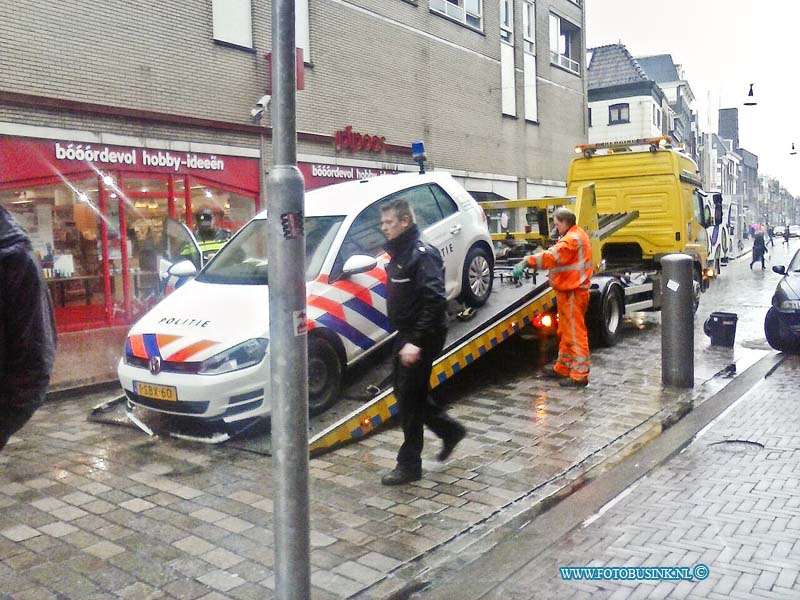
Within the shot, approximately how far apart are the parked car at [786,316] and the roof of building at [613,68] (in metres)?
35.5

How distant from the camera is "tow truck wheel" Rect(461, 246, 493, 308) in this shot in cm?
820

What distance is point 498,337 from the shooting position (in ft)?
26.0

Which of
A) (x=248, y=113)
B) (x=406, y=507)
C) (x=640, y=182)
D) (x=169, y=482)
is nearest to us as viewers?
(x=406, y=507)

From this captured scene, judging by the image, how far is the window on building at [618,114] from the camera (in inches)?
1719

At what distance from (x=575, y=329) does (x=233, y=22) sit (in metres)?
10.2

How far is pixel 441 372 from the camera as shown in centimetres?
704

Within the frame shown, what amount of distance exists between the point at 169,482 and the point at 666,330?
208 inches

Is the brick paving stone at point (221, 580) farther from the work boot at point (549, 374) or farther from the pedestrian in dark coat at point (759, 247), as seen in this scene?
the pedestrian in dark coat at point (759, 247)

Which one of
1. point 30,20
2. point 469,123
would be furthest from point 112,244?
point 469,123

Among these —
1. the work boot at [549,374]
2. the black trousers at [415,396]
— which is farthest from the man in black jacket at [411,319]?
the work boot at [549,374]

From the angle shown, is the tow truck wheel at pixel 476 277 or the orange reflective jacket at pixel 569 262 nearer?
the orange reflective jacket at pixel 569 262

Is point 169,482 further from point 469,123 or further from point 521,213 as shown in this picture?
point 469,123

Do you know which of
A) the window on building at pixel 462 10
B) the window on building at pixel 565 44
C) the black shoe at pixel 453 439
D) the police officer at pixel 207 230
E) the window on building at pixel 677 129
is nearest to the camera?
the black shoe at pixel 453 439

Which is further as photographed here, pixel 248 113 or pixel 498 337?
pixel 248 113
